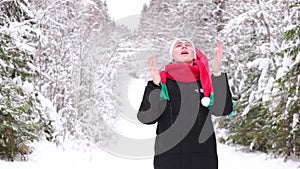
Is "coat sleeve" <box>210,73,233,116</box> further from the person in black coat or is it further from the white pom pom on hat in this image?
the white pom pom on hat

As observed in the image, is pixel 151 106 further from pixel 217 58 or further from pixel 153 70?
pixel 217 58

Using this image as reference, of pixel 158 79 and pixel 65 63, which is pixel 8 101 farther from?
pixel 65 63

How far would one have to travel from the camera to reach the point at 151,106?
296 cm

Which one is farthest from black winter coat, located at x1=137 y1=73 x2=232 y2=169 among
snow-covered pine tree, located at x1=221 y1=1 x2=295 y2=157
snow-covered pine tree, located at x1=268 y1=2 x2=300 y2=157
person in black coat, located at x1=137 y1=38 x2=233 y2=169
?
snow-covered pine tree, located at x1=221 y1=1 x2=295 y2=157

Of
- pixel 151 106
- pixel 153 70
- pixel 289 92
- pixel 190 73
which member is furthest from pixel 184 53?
pixel 289 92

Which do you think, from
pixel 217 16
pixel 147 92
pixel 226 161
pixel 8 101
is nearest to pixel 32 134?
pixel 8 101

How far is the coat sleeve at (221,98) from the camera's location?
10.1ft

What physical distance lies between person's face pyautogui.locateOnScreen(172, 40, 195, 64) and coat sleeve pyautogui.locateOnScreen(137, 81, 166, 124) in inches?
12.3

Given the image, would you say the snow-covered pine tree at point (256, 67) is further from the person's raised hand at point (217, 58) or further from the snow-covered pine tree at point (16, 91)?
the person's raised hand at point (217, 58)

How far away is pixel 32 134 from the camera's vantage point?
25.0 ft

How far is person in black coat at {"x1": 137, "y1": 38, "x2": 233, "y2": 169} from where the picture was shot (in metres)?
2.97

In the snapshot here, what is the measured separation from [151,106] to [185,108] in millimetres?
282

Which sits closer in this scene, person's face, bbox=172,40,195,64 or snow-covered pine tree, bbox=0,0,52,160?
person's face, bbox=172,40,195,64

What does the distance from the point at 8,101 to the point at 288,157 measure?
18.1 feet
